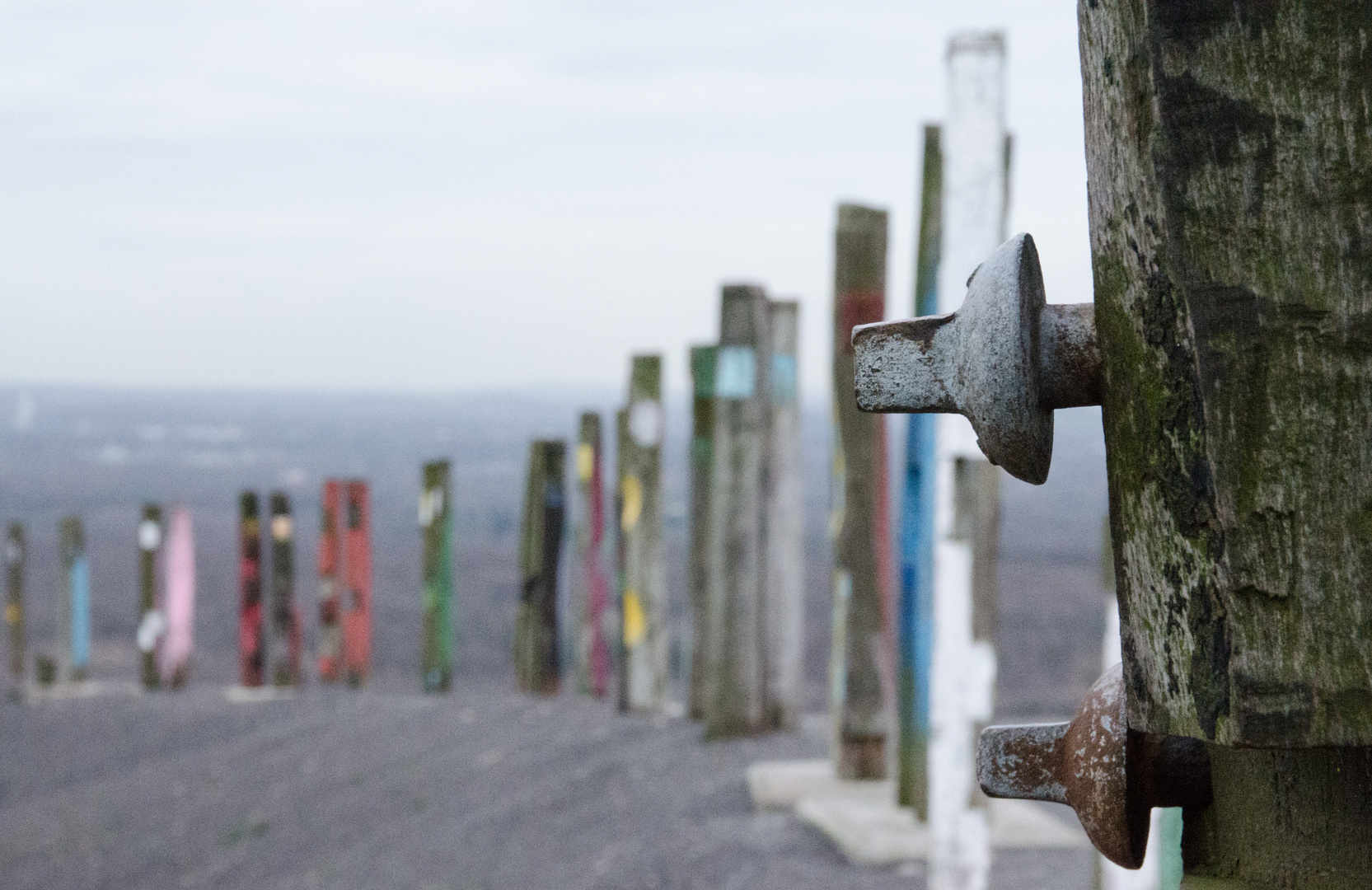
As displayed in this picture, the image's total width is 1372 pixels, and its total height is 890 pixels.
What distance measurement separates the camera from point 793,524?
6.18 meters

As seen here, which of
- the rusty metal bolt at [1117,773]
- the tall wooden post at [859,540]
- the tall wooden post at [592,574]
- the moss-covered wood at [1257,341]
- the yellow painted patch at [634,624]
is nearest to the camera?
the moss-covered wood at [1257,341]

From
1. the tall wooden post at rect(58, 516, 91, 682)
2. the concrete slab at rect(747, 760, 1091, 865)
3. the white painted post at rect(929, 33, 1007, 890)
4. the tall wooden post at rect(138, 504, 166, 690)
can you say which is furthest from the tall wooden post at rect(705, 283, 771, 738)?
the tall wooden post at rect(58, 516, 91, 682)

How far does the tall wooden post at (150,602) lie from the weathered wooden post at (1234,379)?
7368 millimetres

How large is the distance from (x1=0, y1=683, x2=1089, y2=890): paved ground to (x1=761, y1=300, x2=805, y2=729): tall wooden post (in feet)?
0.87

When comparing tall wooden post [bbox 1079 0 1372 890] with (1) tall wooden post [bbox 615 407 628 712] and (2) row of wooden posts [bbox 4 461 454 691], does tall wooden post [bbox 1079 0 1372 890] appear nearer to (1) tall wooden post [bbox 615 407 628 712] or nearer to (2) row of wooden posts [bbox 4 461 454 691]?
(1) tall wooden post [bbox 615 407 628 712]

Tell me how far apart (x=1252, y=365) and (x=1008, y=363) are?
0.50ft

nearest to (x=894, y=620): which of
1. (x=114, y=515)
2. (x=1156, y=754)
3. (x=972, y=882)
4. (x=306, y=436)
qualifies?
(x=972, y=882)

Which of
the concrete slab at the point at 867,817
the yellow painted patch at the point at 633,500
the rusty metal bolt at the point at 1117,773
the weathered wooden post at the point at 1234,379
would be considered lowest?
the concrete slab at the point at 867,817

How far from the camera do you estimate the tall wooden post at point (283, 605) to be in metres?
7.33

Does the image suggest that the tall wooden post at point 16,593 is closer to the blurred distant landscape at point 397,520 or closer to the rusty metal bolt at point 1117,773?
the blurred distant landscape at point 397,520

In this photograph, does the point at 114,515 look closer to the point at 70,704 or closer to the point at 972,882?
the point at 70,704

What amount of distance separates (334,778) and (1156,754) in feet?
17.8

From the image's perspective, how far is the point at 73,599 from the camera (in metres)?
7.59

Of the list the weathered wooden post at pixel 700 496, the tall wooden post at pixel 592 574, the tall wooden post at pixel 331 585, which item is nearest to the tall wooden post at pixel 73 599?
the tall wooden post at pixel 331 585
